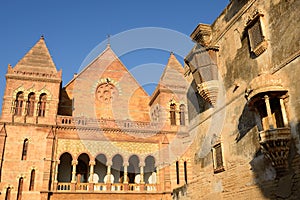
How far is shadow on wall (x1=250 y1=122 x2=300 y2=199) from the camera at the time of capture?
6927 millimetres

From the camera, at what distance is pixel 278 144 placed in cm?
716

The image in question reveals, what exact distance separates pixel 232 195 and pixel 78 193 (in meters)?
14.9

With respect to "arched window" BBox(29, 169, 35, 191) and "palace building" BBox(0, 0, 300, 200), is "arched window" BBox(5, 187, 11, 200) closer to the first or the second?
"palace building" BBox(0, 0, 300, 200)

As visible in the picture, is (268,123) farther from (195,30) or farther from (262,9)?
(195,30)

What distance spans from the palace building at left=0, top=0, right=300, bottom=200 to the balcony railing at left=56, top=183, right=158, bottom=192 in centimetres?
7

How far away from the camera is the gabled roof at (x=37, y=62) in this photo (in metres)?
25.1

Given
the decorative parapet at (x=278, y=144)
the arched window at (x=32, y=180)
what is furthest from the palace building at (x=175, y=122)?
the arched window at (x=32, y=180)

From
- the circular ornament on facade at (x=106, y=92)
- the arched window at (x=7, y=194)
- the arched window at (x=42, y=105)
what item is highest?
the circular ornament on facade at (x=106, y=92)

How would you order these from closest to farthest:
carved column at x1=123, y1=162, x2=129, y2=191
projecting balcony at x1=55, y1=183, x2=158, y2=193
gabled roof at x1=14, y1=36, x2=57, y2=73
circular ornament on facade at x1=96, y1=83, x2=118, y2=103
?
projecting balcony at x1=55, y1=183, x2=158, y2=193 < carved column at x1=123, y1=162, x2=129, y2=191 < gabled roof at x1=14, y1=36, x2=57, y2=73 < circular ornament on facade at x1=96, y1=83, x2=118, y2=103

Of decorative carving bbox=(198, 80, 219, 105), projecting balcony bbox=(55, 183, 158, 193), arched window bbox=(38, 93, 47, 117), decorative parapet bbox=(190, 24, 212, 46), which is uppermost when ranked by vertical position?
arched window bbox=(38, 93, 47, 117)

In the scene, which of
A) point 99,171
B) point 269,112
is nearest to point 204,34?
point 269,112

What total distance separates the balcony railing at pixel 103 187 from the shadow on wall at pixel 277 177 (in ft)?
51.4

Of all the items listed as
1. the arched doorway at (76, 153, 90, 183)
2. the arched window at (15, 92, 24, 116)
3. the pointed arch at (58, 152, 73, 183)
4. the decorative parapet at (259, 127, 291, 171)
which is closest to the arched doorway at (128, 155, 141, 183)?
the arched doorway at (76, 153, 90, 183)

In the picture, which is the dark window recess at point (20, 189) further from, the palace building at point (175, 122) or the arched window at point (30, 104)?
the arched window at point (30, 104)
